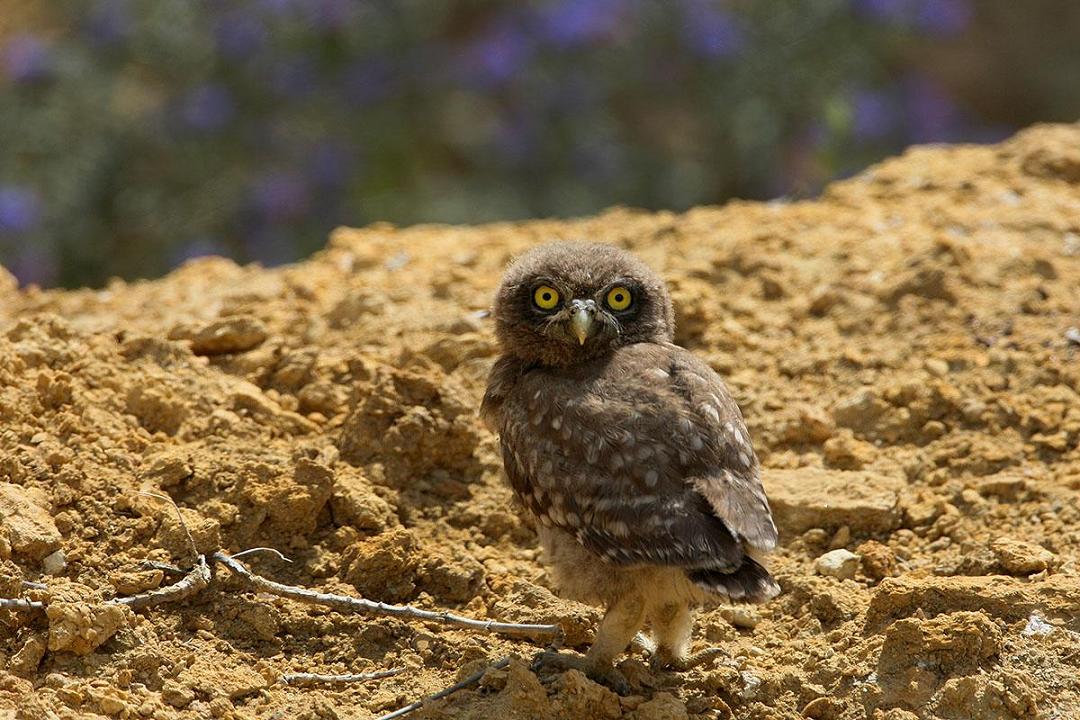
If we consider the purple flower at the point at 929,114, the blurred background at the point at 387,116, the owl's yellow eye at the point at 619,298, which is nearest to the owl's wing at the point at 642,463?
the owl's yellow eye at the point at 619,298

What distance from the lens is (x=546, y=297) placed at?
17.2 ft

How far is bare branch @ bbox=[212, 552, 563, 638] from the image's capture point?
475cm

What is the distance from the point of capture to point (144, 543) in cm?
475

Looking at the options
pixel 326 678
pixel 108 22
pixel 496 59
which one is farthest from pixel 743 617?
pixel 108 22

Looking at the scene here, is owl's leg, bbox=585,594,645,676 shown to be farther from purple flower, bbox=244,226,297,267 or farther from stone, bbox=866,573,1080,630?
purple flower, bbox=244,226,297,267

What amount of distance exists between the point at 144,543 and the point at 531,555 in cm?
141

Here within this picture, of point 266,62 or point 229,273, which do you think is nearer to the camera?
point 229,273

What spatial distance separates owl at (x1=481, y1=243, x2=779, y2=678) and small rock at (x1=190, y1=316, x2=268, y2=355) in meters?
1.24

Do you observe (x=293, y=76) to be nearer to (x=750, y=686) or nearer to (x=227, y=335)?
(x=227, y=335)

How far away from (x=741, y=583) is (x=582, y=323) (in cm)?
118

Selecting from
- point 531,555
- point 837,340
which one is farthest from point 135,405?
point 837,340

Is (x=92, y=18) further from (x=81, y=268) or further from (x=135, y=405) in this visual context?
(x=135, y=405)

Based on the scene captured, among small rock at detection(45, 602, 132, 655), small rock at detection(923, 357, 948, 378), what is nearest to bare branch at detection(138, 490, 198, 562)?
small rock at detection(45, 602, 132, 655)

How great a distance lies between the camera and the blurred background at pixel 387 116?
9.41m
